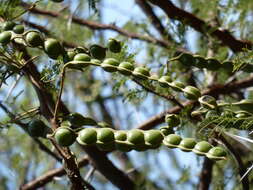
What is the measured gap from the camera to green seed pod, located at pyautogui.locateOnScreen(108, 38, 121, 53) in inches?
52.1

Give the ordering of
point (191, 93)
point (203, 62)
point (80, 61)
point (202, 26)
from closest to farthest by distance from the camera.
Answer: point (80, 61), point (191, 93), point (203, 62), point (202, 26)

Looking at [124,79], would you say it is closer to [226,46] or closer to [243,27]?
[226,46]

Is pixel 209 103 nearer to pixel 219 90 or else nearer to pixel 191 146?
pixel 191 146

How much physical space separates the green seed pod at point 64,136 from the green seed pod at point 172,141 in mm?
228

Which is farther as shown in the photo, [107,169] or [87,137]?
[107,169]

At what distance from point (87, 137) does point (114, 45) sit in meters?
0.34

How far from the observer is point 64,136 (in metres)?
1.07

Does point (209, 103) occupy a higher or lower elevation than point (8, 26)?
lower

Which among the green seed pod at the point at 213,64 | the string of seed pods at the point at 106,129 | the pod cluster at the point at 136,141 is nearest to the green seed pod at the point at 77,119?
the string of seed pods at the point at 106,129

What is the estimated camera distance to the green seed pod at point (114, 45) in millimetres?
1324

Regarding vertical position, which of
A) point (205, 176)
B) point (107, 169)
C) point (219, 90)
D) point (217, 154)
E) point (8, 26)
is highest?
point (8, 26)

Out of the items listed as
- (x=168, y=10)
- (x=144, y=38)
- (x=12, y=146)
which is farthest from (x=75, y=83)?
(x=168, y=10)

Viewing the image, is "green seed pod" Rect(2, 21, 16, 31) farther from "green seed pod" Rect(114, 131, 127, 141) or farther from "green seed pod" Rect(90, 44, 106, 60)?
"green seed pod" Rect(114, 131, 127, 141)

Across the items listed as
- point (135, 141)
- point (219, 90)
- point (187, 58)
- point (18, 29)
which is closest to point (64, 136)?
point (135, 141)
